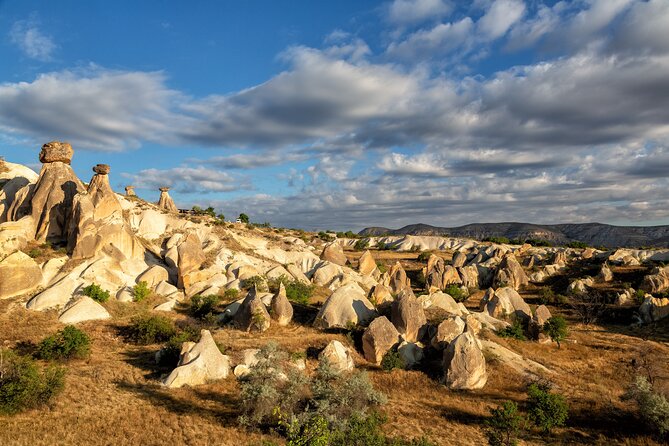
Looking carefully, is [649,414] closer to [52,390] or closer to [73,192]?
[52,390]

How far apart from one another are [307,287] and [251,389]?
67.8ft

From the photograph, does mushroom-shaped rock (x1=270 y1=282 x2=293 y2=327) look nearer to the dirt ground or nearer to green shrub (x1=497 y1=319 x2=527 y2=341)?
the dirt ground

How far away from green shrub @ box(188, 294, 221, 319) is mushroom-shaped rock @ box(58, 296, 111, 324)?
5.12 metres

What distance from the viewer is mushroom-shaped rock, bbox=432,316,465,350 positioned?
2347 centimetres

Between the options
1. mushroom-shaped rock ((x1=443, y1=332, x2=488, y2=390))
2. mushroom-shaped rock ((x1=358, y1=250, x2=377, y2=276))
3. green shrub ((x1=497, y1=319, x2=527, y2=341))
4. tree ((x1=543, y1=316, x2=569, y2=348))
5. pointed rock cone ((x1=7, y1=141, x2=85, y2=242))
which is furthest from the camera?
mushroom-shaped rock ((x1=358, y1=250, x2=377, y2=276))

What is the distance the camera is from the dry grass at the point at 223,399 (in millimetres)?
13672

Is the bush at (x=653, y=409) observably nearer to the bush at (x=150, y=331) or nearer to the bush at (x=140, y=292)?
the bush at (x=150, y=331)

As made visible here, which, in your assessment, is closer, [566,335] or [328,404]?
[328,404]

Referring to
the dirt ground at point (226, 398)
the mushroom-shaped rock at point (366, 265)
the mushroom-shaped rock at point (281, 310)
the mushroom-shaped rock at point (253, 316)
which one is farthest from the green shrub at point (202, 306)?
the mushroom-shaped rock at point (366, 265)

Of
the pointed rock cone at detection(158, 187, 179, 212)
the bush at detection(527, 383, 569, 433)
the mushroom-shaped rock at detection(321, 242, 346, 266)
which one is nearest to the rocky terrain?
the bush at detection(527, 383, 569, 433)

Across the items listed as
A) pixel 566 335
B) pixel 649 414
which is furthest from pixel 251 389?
pixel 566 335

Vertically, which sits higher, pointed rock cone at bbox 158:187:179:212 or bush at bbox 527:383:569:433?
pointed rock cone at bbox 158:187:179:212

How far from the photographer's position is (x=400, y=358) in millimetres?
22453

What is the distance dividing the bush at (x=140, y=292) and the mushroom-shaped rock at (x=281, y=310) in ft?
29.7
